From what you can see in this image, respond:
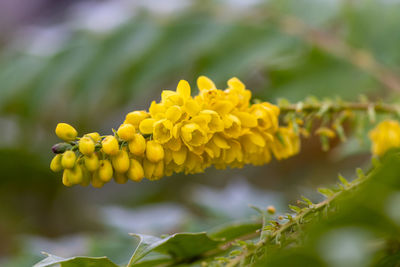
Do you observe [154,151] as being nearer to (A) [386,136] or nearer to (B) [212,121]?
(B) [212,121]

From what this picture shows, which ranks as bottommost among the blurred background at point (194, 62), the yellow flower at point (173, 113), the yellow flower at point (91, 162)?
the yellow flower at point (91, 162)

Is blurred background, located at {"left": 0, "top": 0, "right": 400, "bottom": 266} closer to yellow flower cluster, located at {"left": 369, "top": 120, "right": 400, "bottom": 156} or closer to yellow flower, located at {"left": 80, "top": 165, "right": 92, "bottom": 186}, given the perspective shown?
yellow flower cluster, located at {"left": 369, "top": 120, "right": 400, "bottom": 156}

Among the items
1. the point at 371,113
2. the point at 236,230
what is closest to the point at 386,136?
the point at 371,113

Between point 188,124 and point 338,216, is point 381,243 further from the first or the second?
point 188,124

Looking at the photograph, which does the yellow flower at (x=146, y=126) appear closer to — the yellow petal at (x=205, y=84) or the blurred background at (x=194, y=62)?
the yellow petal at (x=205, y=84)

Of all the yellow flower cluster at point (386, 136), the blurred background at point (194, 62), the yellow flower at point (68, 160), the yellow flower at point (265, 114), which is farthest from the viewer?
the blurred background at point (194, 62)

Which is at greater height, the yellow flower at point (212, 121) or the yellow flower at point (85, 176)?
the yellow flower at point (212, 121)

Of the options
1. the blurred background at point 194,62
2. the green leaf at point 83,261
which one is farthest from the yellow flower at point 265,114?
the blurred background at point 194,62

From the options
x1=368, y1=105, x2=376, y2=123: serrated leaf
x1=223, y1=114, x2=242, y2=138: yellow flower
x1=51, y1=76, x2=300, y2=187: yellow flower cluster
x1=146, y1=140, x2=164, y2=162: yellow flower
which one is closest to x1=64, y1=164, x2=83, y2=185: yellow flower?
x1=51, y1=76, x2=300, y2=187: yellow flower cluster
